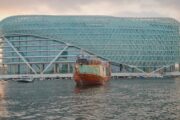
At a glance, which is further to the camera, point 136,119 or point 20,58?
point 20,58

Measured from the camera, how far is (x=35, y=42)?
196 m

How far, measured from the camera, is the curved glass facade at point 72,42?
192m

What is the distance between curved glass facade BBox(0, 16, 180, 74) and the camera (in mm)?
192500

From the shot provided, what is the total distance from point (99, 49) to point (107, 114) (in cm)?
14849

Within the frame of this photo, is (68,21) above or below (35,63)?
above

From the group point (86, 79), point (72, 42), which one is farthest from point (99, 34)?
point (86, 79)

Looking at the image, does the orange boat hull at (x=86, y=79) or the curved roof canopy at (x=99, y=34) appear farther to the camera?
the curved roof canopy at (x=99, y=34)

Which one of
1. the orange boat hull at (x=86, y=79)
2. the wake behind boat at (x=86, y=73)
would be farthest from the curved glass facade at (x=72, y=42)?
the orange boat hull at (x=86, y=79)

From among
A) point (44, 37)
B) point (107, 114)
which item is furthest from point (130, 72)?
point (107, 114)

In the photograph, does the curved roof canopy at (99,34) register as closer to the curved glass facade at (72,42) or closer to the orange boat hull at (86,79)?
the curved glass facade at (72,42)

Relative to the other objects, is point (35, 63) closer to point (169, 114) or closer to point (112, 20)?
point (112, 20)

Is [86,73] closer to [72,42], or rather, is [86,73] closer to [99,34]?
[72,42]

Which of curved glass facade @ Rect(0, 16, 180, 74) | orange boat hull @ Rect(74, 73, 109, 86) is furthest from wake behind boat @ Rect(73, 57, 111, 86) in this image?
curved glass facade @ Rect(0, 16, 180, 74)

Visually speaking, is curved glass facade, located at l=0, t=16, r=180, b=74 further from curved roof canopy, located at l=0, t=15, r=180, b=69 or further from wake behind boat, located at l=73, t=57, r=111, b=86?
wake behind boat, located at l=73, t=57, r=111, b=86
